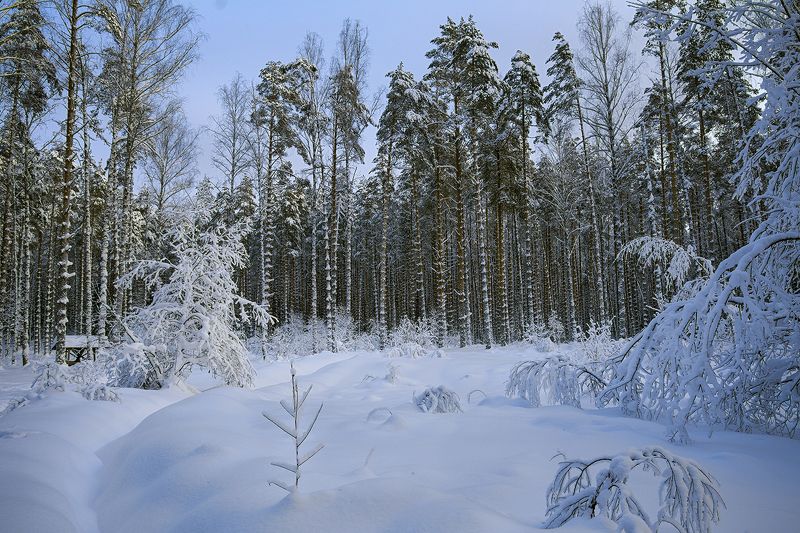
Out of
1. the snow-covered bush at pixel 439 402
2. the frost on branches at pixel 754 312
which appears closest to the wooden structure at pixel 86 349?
the snow-covered bush at pixel 439 402

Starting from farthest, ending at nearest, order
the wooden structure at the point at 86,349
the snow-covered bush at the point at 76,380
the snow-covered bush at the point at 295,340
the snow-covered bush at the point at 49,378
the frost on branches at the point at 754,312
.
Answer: the snow-covered bush at the point at 295,340, the wooden structure at the point at 86,349, the snow-covered bush at the point at 49,378, the snow-covered bush at the point at 76,380, the frost on branches at the point at 754,312

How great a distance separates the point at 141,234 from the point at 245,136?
15.2 m

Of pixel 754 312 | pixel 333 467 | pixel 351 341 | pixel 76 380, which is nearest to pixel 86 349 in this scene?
pixel 76 380

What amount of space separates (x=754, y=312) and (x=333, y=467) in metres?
3.55

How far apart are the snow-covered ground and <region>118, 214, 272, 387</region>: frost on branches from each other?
179cm

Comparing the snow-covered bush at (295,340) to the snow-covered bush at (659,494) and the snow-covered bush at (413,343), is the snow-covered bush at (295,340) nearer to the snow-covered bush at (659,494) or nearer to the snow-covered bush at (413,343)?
the snow-covered bush at (413,343)

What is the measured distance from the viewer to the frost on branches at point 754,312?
10.6ft

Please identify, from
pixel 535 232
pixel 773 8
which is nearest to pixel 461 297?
pixel 773 8

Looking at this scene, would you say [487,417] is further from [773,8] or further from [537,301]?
[537,301]

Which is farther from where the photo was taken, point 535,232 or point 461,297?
point 535,232

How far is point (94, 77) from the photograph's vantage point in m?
12.6

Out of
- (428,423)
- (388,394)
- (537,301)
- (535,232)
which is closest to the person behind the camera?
(428,423)

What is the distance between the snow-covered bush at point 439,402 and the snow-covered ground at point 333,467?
0.20 meters

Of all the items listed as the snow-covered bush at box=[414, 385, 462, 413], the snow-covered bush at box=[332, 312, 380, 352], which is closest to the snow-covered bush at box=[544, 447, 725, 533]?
the snow-covered bush at box=[414, 385, 462, 413]
